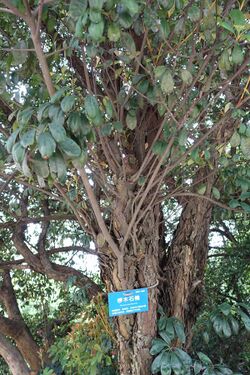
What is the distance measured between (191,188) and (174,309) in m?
0.60

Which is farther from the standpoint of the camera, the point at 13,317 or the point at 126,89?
the point at 13,317

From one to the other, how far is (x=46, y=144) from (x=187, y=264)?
4.34 feet

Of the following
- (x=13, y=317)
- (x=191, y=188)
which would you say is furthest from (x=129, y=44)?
(x=13, y=317)

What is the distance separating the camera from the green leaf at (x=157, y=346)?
1.76 m

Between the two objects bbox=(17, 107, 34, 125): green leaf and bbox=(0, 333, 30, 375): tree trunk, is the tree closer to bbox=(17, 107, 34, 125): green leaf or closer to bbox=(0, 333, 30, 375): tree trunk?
bbox=(17, 107, 34, 125): green leaf

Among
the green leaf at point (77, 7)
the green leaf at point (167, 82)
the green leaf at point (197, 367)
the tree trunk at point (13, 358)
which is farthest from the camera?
the tree trunk at point (13, 358)

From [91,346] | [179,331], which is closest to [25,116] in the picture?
[179,331]

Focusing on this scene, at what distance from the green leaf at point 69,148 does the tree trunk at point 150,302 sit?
2.78 ft

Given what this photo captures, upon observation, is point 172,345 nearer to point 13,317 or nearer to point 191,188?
point 191,188

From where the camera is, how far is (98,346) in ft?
6.68

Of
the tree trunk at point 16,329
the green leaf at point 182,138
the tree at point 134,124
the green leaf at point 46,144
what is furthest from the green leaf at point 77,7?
the tree trunk at point 16,329

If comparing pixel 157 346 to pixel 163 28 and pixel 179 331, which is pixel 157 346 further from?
pixel 163 28

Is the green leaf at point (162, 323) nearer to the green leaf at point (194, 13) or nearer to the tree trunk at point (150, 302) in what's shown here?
the tree trunk at point (150, 302)

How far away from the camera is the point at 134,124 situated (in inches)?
60.9
